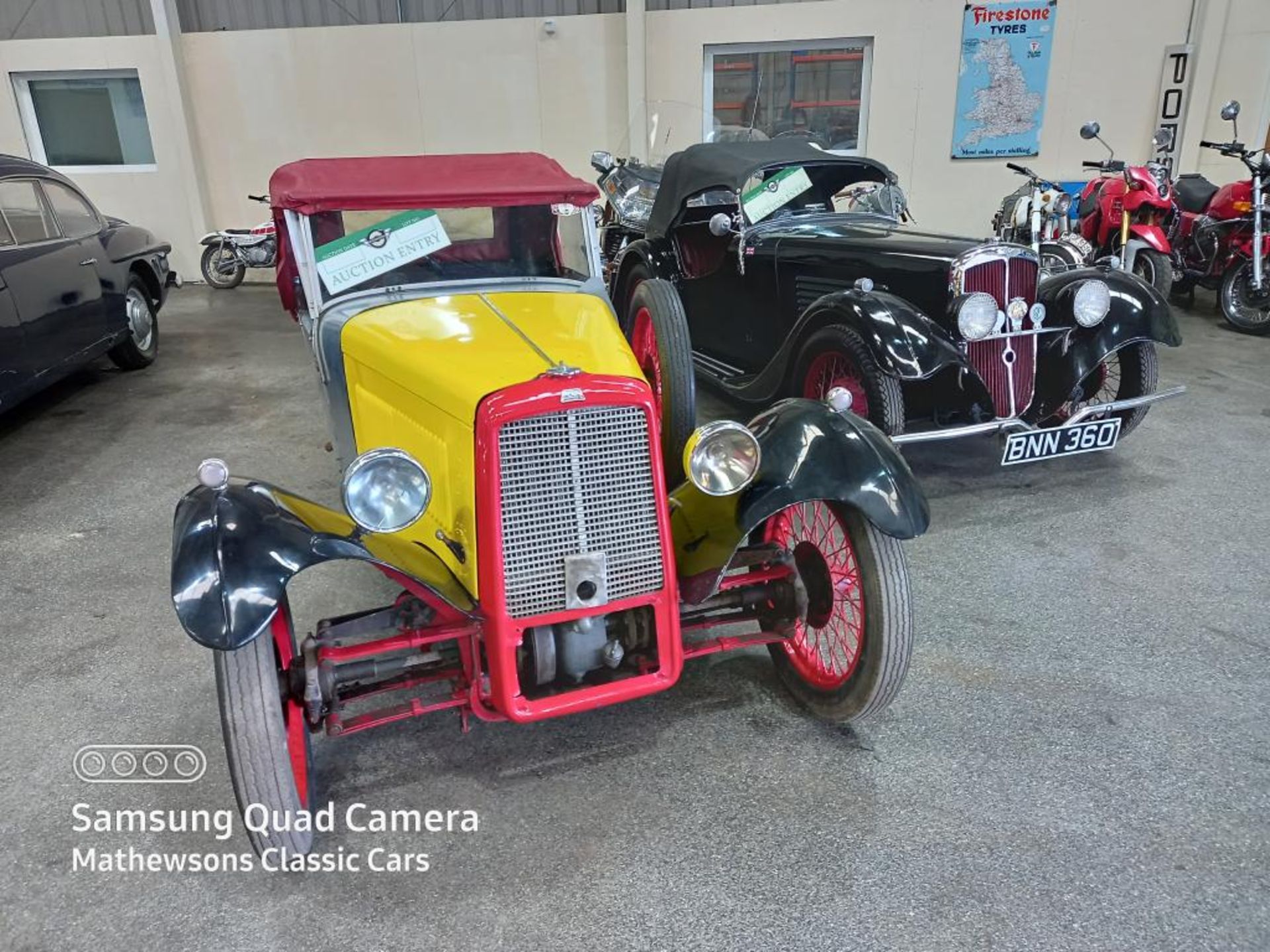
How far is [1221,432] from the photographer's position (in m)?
4.68

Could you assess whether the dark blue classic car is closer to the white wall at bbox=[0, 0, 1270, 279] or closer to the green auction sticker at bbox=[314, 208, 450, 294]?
the green auction sticker at bbox=[314, 208, 450, 294]

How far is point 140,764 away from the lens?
234cm

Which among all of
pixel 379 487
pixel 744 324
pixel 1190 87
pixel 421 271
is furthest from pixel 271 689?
pixel 1190 87

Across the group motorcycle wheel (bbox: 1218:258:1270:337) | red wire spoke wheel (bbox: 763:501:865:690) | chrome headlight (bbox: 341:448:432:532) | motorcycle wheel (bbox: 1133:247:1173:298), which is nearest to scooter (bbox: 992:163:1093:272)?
motorcycle wheel (bbox: 1133:247:1173:298)

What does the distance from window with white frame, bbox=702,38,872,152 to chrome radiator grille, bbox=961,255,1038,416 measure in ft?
17.5

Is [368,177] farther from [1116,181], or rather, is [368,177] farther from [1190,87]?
[1190,87]

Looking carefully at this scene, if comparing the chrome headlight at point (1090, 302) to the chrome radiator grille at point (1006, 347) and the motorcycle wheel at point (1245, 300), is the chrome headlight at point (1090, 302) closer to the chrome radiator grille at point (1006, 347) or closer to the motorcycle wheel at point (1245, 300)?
the chrome radiator grille at point (1006, 347)

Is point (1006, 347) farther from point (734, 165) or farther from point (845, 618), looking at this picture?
point (845, 618)

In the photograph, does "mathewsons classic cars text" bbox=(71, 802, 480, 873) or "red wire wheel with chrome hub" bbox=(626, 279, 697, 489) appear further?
"red wire wheel with chrome hub" bbox=(626, 279, 697, 489)

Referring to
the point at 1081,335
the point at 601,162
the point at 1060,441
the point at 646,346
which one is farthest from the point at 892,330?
the point at 601,162

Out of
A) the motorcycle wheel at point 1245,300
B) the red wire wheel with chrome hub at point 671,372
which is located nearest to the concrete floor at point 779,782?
the red wire wheel with chrome hub at point 671,372

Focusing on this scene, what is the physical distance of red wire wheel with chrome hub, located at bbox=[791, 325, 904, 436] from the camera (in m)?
3.58

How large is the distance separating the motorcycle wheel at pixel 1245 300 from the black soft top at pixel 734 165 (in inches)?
154

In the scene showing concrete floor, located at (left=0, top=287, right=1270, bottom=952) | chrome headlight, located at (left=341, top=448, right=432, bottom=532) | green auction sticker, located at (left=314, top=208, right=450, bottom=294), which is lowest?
concrete floor, located at (left=0, top=287, right=1270, bottom=952)
